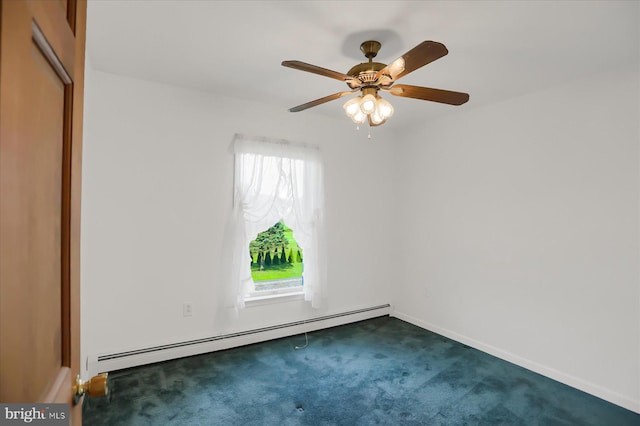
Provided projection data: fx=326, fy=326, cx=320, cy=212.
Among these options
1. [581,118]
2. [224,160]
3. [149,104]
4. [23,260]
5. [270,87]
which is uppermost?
[270,87]

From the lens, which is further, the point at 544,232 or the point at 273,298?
the point at 273,298

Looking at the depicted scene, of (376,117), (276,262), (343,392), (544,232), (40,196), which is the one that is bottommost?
(343,392)

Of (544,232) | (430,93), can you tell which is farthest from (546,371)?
(430,93)

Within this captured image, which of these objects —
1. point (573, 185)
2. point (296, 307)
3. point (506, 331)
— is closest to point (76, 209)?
point (296, 307)

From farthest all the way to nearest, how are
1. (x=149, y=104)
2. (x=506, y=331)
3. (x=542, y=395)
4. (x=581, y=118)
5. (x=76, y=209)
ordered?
(x=506, y=331) → (x=149, y=104) → (x=581, y=118) → (x=542, y=395) → (x=76, y=209)

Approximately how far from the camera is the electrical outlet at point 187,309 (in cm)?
298

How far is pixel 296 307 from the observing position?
11.7 ft

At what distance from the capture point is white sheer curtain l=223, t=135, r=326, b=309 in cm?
320

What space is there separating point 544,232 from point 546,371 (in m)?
1.17

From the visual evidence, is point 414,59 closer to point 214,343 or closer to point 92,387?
point 92,387

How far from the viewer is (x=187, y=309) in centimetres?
300

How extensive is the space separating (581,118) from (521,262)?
4.22 ft

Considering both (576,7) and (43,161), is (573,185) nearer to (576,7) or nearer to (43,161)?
(576,7)

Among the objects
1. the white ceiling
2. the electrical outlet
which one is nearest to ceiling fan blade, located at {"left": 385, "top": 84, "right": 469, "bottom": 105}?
the white ceiling
